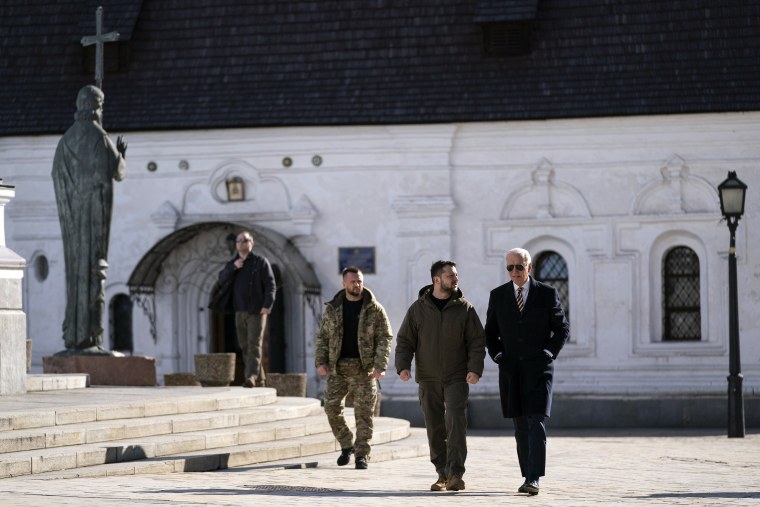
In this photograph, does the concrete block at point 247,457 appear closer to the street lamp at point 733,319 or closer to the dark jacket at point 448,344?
the dark jacket at point 448,344

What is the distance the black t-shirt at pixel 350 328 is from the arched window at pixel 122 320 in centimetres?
1616

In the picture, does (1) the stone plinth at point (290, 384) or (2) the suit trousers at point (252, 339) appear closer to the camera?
(2) the suit trousers at point (252, 339)

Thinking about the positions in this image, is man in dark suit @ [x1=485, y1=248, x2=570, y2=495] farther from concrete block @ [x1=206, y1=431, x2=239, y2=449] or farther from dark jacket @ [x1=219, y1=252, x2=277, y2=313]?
dark jacket @ [x1=219, y1=252, x2=277, y2=313]

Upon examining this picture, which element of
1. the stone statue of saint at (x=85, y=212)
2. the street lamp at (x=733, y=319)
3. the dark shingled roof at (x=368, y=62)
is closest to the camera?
the stone statue of saint at (x=85, y=212)

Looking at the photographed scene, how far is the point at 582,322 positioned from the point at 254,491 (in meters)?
17.0

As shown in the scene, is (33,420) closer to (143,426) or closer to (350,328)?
(143,426)

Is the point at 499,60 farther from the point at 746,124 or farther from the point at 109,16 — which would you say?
the point at 109,16

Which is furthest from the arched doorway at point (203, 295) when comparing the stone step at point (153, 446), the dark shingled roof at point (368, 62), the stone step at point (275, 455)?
the stone step at point (153, 446)

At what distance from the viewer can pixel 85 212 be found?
22797 mm

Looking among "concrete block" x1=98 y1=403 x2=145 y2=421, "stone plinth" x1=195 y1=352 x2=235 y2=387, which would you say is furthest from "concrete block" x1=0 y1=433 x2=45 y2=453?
"stone plinth" x1=195 y1=352 x2=235 y2=387

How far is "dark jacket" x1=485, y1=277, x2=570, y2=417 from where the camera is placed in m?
15.7

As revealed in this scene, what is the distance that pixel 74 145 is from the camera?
22859 millimetres

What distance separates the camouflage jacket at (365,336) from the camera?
18.0 m

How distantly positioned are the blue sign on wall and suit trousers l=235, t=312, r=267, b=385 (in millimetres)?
9142
